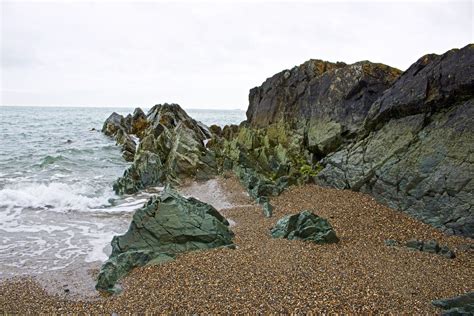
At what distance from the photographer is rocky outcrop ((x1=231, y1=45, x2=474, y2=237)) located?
441 inches

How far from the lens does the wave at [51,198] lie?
1684 cm

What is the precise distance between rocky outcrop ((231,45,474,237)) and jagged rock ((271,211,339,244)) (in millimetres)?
3561

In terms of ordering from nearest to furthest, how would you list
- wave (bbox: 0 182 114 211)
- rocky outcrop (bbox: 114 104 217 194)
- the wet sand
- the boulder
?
1. the wet sand
2. wave (bbox: 0 182 114 211)
3. rocky outcrop (bbox: 114 104 217 194)
4. the boulder

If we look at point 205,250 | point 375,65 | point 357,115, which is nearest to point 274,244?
point 205,250

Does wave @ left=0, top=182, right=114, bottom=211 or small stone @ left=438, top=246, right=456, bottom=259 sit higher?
small stone @ left=438, top=246, right=456, bottom=259

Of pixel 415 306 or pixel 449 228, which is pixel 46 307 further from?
pixel 449 228

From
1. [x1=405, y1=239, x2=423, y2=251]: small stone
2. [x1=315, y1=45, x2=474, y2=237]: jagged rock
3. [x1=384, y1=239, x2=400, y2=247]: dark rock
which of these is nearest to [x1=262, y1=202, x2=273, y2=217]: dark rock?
[x1=315, y1=45, x2=474, y2=237]: jagged rock

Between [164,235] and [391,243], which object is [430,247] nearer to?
[391,243]

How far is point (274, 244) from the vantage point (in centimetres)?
1037

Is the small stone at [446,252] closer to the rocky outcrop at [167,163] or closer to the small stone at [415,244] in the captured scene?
the small stone at [415,244]

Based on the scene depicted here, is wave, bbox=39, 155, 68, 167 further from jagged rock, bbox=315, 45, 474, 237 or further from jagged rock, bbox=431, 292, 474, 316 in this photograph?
jagged rock, bbox=431, 292, 474, 316

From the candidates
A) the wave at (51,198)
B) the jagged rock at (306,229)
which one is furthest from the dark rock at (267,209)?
the wave at (51,198)

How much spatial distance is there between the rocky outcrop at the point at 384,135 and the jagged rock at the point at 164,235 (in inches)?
259

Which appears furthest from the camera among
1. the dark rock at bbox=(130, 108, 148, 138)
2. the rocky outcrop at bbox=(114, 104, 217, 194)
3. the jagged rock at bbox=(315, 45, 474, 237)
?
the dark rock at bbox=(130, 108, 148, 138)
